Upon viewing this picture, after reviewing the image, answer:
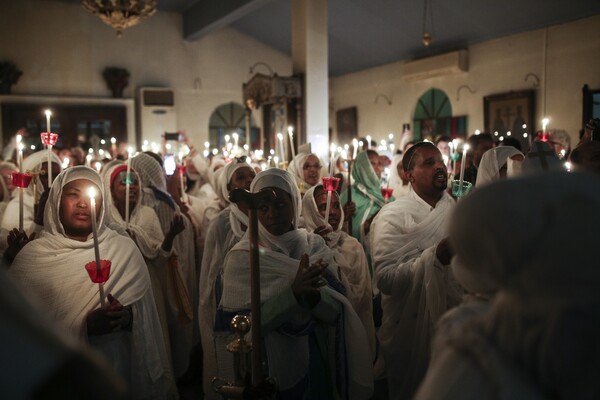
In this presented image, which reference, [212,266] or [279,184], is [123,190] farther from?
[279,184]

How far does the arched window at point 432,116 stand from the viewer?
1293 cm

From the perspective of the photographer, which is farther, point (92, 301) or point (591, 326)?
point (92, 301)

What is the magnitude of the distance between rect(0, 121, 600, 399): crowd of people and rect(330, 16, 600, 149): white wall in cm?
534

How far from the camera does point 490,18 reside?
419 inches

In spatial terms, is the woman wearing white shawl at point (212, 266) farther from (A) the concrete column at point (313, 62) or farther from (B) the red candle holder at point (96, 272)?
(A) the concrete column at point (313, 62)

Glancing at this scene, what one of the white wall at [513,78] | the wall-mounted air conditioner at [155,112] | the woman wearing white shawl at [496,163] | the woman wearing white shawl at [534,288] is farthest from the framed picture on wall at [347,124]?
the woman wearing white shawl at [534,288]

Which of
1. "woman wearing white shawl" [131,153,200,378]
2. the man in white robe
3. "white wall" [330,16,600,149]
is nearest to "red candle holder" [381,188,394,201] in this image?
the man in white robe

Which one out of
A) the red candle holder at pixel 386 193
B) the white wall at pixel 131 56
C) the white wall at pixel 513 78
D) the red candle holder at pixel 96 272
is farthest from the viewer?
the white wall at pixel 131 56

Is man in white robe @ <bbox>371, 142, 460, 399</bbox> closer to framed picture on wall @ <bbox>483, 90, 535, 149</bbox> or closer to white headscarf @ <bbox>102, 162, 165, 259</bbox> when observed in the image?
white headscarf @ <bbox>102, 162, 165, 259</bbox>

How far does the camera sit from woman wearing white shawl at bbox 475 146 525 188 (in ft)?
11.0

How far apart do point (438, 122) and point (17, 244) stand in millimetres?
11483

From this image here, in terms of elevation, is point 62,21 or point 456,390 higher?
point 62,21

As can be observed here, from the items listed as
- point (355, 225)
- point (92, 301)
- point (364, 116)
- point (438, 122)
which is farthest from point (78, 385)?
point (364, 116)

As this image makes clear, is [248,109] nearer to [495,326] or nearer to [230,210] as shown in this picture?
[230,210]
